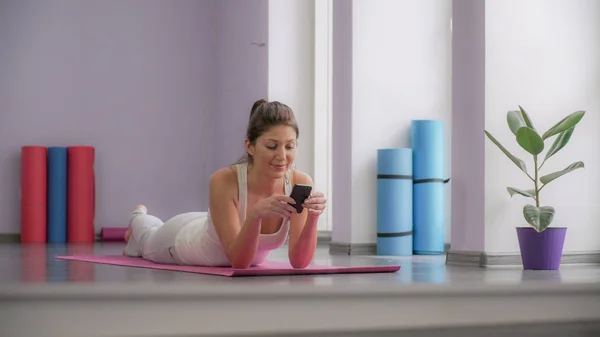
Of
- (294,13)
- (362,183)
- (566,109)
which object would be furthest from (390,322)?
(294,13)

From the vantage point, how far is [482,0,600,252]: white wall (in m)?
3.79

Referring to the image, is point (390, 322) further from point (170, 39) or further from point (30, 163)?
point (170, 39)

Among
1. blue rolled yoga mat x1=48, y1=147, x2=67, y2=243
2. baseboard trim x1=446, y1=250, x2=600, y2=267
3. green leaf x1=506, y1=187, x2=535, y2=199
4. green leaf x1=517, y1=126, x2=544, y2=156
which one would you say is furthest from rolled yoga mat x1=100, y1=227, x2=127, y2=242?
green leaf x1=517, y1=126, x2=544, y2=156

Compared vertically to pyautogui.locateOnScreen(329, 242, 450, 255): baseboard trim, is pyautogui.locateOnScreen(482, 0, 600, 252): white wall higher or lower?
higher

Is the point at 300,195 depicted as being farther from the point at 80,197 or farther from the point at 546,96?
the point at 80,197

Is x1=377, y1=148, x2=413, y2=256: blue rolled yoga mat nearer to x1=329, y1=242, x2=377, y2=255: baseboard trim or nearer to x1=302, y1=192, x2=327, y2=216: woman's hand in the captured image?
x1=329, y1=242, x2=377, y2=255: baseboard trim

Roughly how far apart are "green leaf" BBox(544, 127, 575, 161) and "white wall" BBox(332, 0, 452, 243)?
5.14 feet

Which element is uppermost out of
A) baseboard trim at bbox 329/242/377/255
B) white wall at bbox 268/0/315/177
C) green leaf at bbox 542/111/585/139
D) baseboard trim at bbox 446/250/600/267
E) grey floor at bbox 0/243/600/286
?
white wall at bbox 268/0/315/177

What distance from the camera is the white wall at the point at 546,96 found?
3787 millimetres

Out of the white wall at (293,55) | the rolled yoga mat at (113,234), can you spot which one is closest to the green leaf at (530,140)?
the white wall at (293,55)

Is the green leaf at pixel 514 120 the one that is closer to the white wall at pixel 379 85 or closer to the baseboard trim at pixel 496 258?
the baseboard trim at pixel 496 258

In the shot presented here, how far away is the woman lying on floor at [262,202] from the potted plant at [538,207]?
1.01 meters

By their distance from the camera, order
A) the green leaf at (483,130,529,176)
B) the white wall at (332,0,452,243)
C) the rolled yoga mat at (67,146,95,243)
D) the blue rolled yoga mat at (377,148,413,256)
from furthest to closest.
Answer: the rolled yoga mat at (67,146,95,243) < the white wall at (332,0,452,243) < the blue rolled yoga mat at (377,148,413,256) < the green leaf at (483,130,529,176)

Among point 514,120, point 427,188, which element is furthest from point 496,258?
point 427,188
